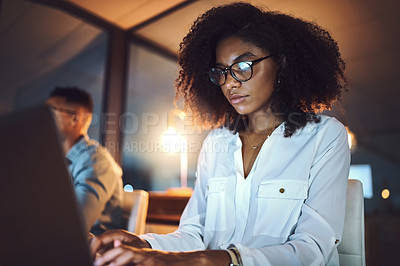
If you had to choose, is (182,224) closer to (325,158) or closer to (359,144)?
(325,158)

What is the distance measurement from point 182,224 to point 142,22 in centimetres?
259

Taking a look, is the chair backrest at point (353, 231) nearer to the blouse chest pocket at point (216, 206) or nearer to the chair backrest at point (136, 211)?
the blouse chest pocket at point (216, 206)

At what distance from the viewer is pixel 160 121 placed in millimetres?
4309

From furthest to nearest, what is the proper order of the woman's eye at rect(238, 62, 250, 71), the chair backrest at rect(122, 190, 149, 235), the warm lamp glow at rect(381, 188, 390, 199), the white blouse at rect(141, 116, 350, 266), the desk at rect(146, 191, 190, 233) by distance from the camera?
the warm lamp glow at rect(381, 188, 390, 199) → the desk at rect(146, 191, 190, 233) → the chair backrest at rect(122, 190, 149, 235) → the woman's eye at rect(238, 62, 250, 71) → the white blouse at rect(141, 116, 350, 266)

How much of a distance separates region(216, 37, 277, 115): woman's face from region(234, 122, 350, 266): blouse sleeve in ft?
0.90

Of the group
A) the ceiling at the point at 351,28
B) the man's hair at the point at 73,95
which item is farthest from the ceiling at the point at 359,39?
the man's hair at the point at 73,95

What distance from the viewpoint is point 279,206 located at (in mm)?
1114

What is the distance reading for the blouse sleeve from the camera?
83cm

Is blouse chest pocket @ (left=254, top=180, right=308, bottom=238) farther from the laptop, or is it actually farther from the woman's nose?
the laptop

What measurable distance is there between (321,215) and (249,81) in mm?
523

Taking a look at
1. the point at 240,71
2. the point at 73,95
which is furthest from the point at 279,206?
the point at 73,95

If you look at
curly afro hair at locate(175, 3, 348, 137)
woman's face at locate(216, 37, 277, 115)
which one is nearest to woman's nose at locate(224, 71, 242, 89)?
woman's face at locate(216, 37, 277, 115)

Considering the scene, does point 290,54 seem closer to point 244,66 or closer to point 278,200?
point 244,66

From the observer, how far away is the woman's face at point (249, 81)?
1251mm
